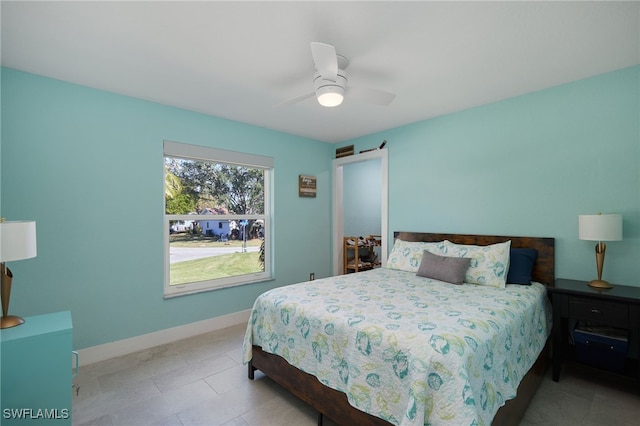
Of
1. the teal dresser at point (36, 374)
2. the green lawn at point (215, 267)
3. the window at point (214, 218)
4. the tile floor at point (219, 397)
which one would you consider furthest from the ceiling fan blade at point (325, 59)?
the green lawn at point (215, 267)

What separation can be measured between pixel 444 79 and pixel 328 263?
3.04 metres

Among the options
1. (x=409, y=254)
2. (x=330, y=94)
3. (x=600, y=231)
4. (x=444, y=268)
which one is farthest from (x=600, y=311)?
(x=330, y=94)

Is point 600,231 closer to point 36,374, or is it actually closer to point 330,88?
point 330,88

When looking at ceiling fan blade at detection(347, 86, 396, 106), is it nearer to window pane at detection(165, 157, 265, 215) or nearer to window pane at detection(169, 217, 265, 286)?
window pane at detection(165, 157, 265, 215)

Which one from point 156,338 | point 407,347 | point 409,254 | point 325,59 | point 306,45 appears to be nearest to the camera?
point 407,347

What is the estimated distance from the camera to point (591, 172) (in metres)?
2.53

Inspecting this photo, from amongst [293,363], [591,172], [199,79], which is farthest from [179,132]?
[591,172]

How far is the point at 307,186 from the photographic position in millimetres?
4371

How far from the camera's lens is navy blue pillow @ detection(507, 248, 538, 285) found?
2.62 metres

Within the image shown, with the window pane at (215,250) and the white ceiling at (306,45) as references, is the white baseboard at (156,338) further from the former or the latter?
the white ceiling at (306,45)

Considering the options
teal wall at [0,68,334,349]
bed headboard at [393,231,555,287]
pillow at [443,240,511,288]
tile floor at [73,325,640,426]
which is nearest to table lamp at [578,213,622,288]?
bed headboard at [393,231,555,287]

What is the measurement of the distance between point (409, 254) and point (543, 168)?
4.91 feet

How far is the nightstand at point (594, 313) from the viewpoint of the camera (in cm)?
204

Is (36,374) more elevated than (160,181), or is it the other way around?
(160,181)
